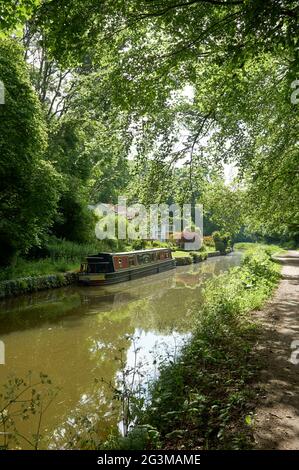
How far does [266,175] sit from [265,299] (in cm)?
343

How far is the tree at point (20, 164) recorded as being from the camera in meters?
11.5

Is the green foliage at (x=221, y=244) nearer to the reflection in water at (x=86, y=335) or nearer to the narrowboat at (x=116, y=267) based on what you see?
the narrowboat at (x=116, y=267)

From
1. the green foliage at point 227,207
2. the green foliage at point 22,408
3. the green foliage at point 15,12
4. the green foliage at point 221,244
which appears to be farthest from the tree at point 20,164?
the green foliage at point 221,244

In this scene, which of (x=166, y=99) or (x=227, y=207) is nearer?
(x=166, y=99)

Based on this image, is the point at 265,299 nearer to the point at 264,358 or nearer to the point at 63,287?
the point at 264,358

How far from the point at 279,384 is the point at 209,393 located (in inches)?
33.5

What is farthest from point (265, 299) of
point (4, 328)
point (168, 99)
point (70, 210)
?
point (70, 210)

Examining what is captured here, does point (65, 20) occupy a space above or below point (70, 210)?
above

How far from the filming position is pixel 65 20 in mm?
4156

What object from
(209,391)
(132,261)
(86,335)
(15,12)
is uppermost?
(15,12)

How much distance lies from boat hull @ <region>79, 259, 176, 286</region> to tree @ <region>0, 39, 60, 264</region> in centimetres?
352

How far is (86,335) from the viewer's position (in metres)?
8.62

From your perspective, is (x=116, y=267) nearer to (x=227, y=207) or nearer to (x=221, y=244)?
(x=227, y=207)

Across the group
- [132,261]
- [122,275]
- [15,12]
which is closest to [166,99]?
[15,12]
